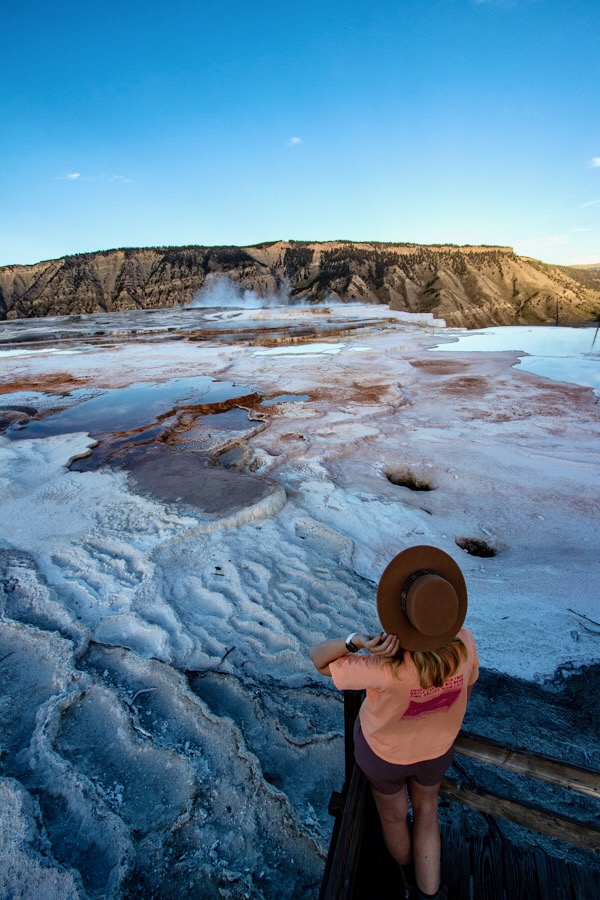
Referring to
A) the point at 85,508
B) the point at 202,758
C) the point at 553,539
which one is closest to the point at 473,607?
the point at 553,539

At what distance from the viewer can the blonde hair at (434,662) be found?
1277 mm

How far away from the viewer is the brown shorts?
4.74 feet

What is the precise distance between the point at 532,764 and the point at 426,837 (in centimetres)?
45

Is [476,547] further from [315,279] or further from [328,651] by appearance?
[315,279]

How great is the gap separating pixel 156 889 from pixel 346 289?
53.3 m

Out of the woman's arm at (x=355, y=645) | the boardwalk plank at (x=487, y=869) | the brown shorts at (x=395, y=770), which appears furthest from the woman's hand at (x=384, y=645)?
the boardwalk plank at (x=487, y=869)

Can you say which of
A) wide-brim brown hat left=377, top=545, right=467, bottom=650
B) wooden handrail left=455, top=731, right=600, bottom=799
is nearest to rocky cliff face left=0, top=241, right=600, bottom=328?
wooden handrail left=455, top=731, right=600, bottom=799

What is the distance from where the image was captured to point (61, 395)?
33.6ft

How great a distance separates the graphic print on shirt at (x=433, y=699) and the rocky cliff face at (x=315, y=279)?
1705 inches

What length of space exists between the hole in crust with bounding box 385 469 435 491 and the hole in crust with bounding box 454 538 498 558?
1.19 m

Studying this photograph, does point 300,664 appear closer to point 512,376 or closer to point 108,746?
point 108,746

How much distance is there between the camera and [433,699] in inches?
52.9

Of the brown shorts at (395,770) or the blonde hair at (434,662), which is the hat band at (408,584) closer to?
the blonde hair at (434,662)

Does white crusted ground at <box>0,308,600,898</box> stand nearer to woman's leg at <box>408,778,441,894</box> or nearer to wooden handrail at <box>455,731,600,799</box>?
woman's leg at <box>408,778,441,894</box>
